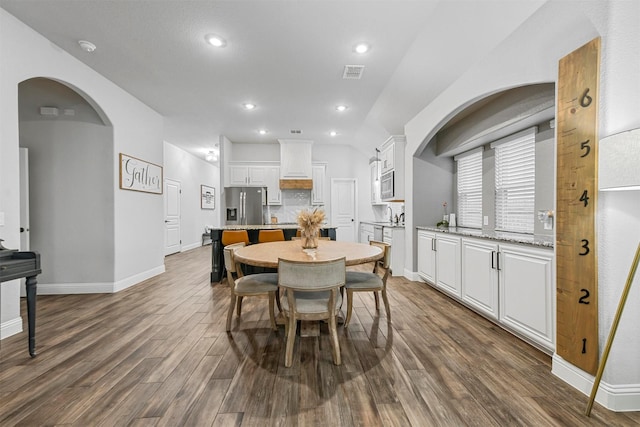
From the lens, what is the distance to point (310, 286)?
6.59 feet

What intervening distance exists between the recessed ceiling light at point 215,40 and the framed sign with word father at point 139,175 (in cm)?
220

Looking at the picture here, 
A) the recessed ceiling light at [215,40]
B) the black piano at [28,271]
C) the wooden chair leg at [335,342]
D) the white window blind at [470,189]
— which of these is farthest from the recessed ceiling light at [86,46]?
the white window blind at [470,189]

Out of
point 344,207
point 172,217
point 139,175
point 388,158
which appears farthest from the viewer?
point 344,207

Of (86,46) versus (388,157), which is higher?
(86,46)

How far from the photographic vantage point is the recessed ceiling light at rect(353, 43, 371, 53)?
2.93 metres

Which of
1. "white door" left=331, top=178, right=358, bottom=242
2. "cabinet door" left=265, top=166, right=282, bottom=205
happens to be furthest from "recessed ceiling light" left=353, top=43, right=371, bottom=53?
"white door" left=331, top=178, right=358, bottom=242

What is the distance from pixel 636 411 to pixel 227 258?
2.95 meters

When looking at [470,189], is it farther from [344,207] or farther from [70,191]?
[70,191]

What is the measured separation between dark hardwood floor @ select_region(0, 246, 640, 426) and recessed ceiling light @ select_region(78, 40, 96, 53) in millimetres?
2845

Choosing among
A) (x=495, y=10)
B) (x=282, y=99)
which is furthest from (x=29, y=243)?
(x=495, y=10)

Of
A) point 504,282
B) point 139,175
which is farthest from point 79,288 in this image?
point 504,282

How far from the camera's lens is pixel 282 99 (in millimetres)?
4430

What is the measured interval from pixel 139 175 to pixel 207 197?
17.4 ft

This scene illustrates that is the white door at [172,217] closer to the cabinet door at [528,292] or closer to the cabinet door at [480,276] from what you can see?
the cabinet door at [480,276]
